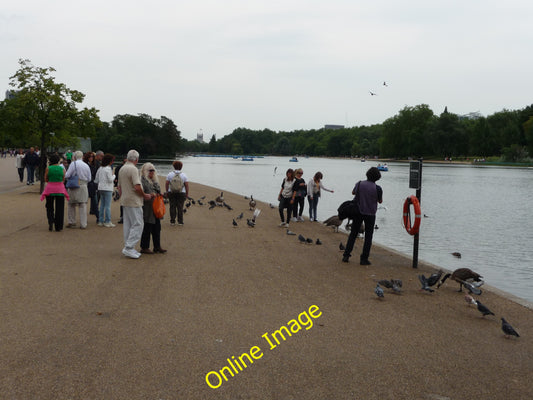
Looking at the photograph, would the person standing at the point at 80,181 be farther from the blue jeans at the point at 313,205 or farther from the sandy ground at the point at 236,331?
the blue jeans at the point at 313,205

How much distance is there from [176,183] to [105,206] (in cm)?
203

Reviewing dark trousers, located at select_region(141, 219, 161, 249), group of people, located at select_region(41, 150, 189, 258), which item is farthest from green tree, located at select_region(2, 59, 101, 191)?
dark trousers, located at select_region(141, 219, 161, 249)

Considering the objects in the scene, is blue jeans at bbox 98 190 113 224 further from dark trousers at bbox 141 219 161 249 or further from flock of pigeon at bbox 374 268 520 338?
flock of pigeon at bbox 374 268 520 338

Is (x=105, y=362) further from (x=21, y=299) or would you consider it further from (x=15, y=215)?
(x=15, y=215)

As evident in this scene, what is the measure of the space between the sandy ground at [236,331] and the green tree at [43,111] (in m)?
13.8

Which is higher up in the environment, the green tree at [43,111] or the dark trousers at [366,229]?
the green tree at [43,111]

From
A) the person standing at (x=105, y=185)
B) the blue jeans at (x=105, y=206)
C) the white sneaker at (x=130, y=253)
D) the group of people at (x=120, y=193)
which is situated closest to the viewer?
the group of people at (x=120, y=193)

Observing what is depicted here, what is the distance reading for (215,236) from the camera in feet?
43.5

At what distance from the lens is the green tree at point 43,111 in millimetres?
21906

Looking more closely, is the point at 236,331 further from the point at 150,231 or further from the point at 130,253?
the point at 150,231

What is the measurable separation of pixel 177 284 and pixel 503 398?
191 inches

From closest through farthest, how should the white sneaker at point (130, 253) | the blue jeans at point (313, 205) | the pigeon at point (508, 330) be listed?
the pigeon at point (508, 330) < the white sneaker at point (130, 253) < the blue jeans at point (313, 205)

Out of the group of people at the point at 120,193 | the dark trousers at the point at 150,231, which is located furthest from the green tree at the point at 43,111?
the dark trousers at the point at 150,231

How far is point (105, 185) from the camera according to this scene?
1270 cm
